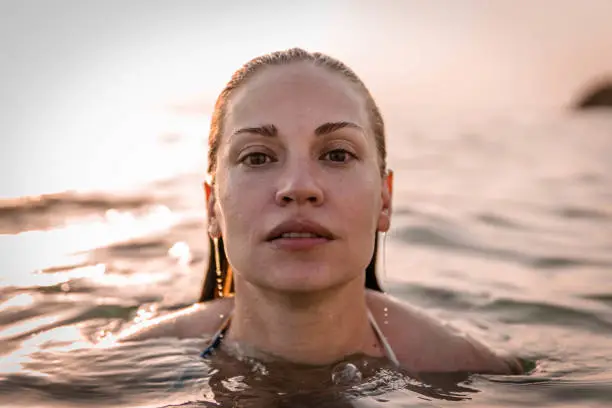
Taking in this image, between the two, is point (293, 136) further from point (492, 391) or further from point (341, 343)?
point (492, 391)

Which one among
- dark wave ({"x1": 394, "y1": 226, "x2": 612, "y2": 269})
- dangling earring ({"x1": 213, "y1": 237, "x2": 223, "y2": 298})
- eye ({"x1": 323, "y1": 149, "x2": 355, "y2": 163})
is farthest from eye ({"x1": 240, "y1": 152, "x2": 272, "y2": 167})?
dark wave ({"x1": 394, "y1": 226, "x2": 612, "y2": 269})

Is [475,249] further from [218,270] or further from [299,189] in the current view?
[299,189]

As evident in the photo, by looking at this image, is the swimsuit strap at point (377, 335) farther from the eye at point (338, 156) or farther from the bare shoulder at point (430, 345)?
the eye at point (338, 156)

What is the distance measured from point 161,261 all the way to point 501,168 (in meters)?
7.67

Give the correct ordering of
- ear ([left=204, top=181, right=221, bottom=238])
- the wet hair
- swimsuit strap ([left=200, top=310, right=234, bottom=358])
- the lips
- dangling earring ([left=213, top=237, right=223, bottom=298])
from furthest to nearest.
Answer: dangling earring ([left=213, top=237, right=223, bottom=298]), swimsuit strap ([left=200, top=310, right=234, bottom=358]), ear ([left=204, top=181, right=221, bottom=238]), the wet hair, the lips

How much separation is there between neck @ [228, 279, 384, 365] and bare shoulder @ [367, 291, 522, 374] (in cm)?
26

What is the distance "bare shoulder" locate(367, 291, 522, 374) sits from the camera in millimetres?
4535

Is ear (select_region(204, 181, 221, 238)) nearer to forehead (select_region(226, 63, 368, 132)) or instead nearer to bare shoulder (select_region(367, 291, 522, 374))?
forehead (select_region(226, 63, 368, 132))

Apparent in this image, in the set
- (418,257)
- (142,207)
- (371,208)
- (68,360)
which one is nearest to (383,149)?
(371,208)

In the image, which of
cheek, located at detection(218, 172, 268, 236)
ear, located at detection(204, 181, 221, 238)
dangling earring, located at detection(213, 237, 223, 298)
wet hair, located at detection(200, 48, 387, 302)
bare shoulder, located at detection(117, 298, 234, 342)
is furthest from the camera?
dangling earring, located at detection(213, 237, 223, 298)

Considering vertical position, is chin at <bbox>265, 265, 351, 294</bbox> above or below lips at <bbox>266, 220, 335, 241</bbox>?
below

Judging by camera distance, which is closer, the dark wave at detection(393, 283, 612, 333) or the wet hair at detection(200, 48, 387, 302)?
the wet hair at detection(200, 48, 387, 302)

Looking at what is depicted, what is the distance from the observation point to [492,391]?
4211 millimetres

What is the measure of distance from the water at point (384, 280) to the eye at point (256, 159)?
3.20 feet
